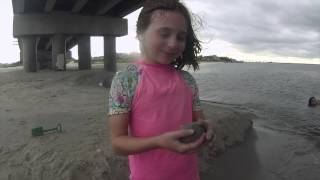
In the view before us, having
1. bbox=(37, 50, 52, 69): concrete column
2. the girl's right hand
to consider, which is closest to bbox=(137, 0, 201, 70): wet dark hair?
the girl's right hand

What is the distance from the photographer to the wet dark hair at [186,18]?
2.52 meters

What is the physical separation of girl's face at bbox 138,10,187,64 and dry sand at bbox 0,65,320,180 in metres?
4.83

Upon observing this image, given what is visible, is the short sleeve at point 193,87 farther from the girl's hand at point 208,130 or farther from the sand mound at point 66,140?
the sand mound at point 66,140

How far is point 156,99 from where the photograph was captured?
93.2 inches

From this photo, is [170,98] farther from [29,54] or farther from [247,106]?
[29,54]

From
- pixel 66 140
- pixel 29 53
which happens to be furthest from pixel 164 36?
pixel 29 53

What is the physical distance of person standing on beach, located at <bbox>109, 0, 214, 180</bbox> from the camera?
237 centimetres

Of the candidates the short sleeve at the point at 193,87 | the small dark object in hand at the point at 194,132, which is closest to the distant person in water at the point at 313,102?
the short sleeve at the point at 193,87

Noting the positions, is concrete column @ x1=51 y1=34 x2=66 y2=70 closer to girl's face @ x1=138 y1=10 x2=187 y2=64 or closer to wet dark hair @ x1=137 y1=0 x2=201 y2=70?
wet dark hair @ x1=137 y1=0 x2=201 y2=70

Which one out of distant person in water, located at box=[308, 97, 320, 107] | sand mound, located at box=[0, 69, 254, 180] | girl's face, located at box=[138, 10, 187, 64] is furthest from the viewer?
distant person in water, located at box=[308, 97, 320, 107]

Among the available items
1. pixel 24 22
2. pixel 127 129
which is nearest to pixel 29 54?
pixel 24 22

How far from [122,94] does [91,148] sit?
5791 millimetres

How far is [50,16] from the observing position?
31.9m

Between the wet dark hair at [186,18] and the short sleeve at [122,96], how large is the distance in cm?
36
